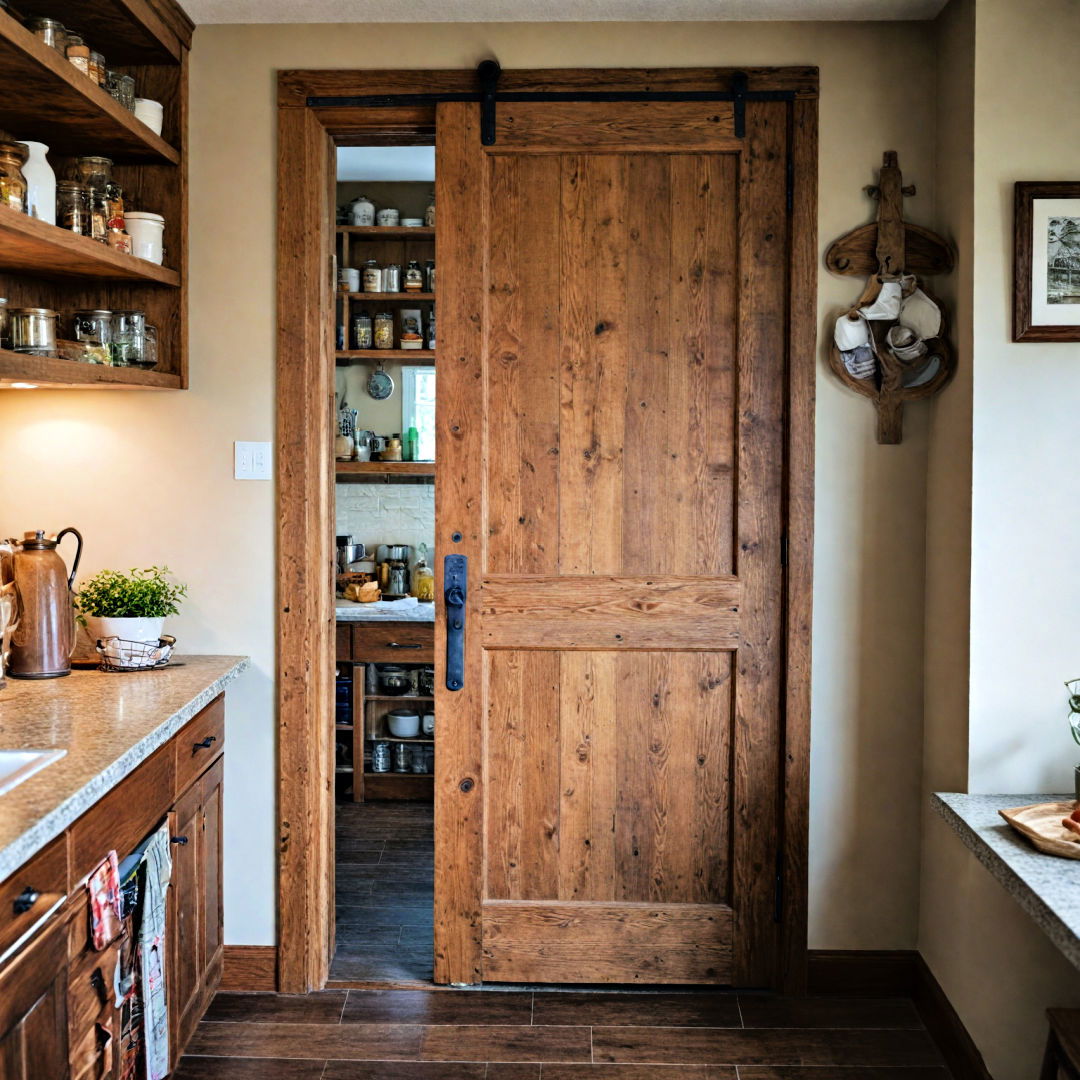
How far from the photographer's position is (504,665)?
2703 millimetres

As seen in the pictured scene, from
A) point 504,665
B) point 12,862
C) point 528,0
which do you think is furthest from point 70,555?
point 528,0

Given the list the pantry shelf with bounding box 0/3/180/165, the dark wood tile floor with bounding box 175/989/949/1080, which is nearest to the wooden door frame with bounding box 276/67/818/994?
the dark wood tile floor with bounding box 175/989/949/1080

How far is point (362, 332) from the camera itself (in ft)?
14.7

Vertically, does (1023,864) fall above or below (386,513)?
below

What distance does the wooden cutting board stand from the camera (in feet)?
6.16

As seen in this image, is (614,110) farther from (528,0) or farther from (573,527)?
(573,527)

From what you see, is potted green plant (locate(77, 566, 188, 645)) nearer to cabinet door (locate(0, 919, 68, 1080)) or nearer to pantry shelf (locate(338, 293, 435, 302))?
cabinet door (locate(0, 919, 68, 1080))

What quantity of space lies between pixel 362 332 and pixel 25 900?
131 inches

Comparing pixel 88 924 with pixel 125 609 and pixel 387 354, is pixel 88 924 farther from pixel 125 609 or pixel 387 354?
pixel 387 354

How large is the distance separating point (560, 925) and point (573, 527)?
1033 millimetres

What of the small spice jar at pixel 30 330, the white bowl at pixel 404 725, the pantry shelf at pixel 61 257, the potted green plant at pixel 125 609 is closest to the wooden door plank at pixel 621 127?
the pantry shelf at pixel 61 257

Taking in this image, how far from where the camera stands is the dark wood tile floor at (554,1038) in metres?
2.38

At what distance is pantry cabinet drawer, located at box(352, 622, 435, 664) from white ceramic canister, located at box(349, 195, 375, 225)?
1760 millimetres

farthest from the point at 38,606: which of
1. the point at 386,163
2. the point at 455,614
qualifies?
the point at 386,163
